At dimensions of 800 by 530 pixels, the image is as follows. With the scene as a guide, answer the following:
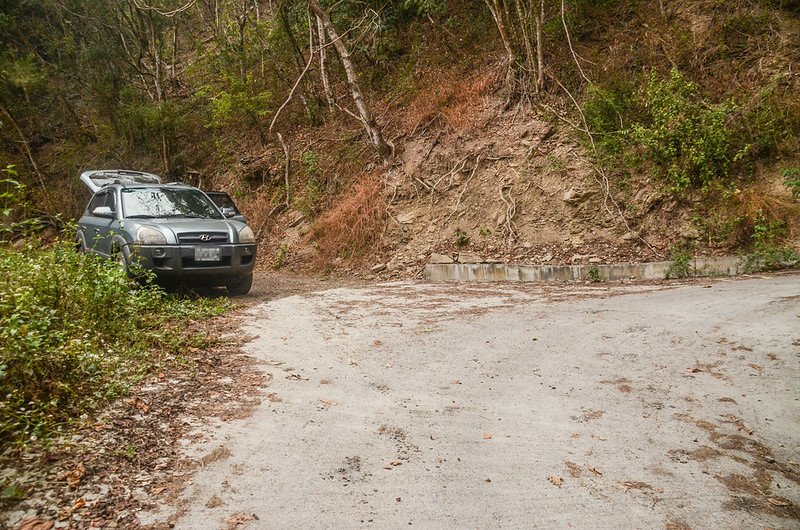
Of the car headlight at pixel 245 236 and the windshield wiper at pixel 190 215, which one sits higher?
the windshield wiper at pixel 190 215

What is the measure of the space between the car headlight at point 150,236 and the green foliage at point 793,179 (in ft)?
35.2

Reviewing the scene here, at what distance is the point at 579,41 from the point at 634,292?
8.54m

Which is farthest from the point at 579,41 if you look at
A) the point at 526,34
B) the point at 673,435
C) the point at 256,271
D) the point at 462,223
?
the point at 673,435

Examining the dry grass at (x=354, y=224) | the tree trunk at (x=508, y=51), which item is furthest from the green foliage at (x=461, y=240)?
the tree trunk at (x=508, y=51)

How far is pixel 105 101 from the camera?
72.7ft

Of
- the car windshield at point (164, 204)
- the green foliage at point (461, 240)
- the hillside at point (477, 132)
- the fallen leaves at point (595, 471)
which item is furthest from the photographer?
the green foliage at point (461, 240)

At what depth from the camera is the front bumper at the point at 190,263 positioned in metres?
7.96

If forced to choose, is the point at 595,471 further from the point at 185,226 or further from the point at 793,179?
the point at 793,179

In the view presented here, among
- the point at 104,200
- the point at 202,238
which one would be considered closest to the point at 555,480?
the point at 202,238

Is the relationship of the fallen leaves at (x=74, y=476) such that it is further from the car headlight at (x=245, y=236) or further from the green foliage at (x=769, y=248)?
the green foliage at (x=769, y=248)

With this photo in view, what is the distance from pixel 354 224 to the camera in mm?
13656

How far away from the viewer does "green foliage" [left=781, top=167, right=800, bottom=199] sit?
32.3 feet

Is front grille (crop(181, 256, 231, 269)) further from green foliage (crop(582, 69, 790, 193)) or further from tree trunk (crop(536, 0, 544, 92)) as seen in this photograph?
tree trunk (crop(536, 0, 544, 92))

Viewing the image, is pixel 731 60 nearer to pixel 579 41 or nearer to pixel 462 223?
pixel 579 41
